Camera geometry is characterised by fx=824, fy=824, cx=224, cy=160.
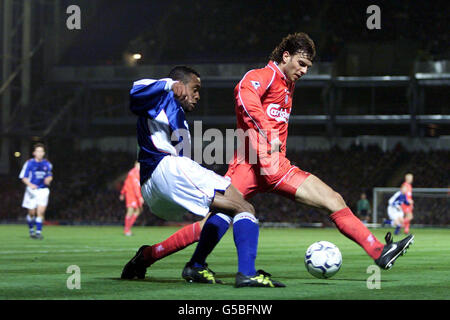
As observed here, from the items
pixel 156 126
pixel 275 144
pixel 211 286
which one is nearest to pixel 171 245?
pixel 211 286

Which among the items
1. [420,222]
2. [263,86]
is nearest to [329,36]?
[420,222]

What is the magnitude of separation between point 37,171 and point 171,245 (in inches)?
441

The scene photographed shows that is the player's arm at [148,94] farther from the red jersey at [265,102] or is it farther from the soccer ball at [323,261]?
the soccer ball at [323,261]

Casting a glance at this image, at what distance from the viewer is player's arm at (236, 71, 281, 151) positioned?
6.80m

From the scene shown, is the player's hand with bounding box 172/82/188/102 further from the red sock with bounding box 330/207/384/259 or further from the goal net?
the goal net

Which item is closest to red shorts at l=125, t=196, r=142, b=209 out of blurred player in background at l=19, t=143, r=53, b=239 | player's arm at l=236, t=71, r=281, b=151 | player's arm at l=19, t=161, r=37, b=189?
blurred player in background at l=19, t=143, r=53, b=239

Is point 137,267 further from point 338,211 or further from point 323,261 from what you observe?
point 338,211

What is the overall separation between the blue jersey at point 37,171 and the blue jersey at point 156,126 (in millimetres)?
11507

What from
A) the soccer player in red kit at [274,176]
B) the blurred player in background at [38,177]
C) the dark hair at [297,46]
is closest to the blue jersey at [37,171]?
the blurred player in background at [38,177]

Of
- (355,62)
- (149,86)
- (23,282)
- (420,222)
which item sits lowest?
(420,222)

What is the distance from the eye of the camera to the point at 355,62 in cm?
3306

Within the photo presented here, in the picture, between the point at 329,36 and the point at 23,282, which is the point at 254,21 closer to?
the point at 329,36

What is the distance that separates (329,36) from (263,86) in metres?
28.1
